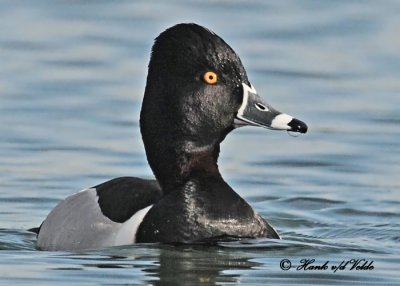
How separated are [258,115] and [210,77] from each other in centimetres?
40

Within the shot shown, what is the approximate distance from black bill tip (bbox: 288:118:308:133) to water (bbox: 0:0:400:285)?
743 millimetres

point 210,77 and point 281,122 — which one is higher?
point 210,77

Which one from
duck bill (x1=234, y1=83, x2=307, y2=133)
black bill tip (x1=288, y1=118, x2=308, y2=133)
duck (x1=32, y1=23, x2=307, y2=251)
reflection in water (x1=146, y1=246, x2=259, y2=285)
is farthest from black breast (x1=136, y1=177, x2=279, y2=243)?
black bill tip (x1=288, y1=118, x2=308, y2=133)

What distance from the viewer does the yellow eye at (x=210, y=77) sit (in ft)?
36.3

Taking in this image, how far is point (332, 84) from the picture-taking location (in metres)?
17.0

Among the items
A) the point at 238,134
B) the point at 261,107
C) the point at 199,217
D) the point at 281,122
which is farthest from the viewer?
the point at 238,134

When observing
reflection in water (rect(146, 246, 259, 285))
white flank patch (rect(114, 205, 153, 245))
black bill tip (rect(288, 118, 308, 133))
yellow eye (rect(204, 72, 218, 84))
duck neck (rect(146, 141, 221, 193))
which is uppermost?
yellow eye (rect(204, 72, 218, 84))

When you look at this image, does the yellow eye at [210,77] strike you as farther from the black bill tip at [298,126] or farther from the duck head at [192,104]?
the black bill tip at [298,126]

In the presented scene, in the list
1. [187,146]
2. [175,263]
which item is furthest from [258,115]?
[175,263]

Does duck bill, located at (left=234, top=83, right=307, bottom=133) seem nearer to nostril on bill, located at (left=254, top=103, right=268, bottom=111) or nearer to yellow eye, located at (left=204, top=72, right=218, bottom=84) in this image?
nostril on bill, located at (left=254, top=103, right=268, bottom=111)

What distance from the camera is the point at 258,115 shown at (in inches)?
438

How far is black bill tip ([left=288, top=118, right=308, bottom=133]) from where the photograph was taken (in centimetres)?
1084

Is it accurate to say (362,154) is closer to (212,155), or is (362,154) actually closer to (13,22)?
(212,155)

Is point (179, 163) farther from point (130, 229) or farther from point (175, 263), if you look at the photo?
point (175, 263)
